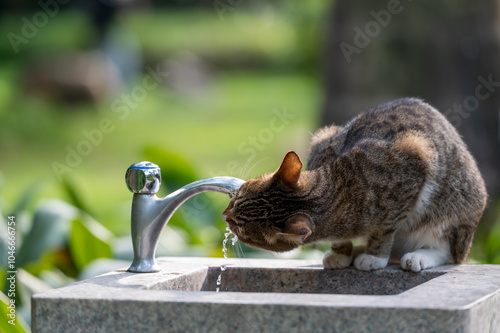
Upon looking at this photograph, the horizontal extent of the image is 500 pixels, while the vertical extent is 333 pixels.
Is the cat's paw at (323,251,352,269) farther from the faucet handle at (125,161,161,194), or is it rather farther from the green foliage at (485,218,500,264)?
the green foliage at (485,218,500,264)

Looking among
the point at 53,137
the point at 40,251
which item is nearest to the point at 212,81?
the point at 53,137

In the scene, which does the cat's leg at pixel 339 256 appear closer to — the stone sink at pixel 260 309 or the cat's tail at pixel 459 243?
the cat's tail at pixel 459 243

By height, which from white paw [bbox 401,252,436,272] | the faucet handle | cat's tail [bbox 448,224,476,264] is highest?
the faucet handle

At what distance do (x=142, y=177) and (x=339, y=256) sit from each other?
2.94 feet

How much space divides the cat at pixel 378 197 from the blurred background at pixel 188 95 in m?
0.21

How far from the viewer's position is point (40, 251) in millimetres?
4012

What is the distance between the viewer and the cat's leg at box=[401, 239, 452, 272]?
2.91 meters

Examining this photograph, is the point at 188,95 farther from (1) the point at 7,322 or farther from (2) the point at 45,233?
(1) the point at 7,322

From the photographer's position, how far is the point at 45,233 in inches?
161

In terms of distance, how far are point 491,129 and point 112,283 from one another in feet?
13.0

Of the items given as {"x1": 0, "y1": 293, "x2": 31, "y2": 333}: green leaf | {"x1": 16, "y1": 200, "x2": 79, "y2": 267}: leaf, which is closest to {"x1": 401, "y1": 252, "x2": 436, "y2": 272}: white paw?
{"x1": 0, "y1": 293, "x2": 31, "y2": 333}: green leaf

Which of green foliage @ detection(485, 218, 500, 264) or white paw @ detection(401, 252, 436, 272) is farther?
green foliage @ detection(485, 218, 500, 264)

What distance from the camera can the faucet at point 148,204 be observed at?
2.76 metres

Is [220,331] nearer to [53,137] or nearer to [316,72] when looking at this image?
[53,137]
